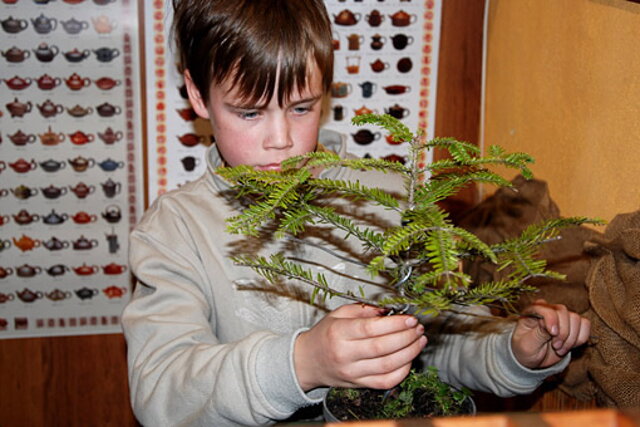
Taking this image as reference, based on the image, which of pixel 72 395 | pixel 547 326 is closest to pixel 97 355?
pixel 72 395

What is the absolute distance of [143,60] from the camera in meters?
1.47

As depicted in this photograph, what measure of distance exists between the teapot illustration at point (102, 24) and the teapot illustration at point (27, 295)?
2.29 ft

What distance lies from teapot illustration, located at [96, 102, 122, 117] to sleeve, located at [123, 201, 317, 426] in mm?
481

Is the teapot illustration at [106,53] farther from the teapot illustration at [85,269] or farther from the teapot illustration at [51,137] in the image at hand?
the teapot illustration at [85,269]

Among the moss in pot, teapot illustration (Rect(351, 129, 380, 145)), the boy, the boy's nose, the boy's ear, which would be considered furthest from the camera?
teapot illustration (Rect(351, 129, 380, 145))

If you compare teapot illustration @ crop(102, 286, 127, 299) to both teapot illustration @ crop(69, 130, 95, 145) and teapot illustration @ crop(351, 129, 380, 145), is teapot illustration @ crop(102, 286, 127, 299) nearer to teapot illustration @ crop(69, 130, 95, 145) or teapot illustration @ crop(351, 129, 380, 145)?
teapot illustration @ crop(69, 130, 95, 145)

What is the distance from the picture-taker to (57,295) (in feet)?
5.08

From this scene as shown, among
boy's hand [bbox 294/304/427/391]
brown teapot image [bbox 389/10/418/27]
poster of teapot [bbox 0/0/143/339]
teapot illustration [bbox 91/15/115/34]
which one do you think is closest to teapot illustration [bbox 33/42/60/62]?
poster of teapot [bbox 0/0/143/339]

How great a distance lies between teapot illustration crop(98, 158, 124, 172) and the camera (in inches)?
59.2

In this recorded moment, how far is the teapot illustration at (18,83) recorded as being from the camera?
1420mm

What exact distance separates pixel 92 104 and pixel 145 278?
65 centimetres

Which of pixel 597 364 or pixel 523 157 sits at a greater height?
pixel 523 157

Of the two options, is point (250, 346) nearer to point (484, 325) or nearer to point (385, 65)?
point (484, 325)

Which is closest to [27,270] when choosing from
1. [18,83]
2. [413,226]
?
[18,83]
